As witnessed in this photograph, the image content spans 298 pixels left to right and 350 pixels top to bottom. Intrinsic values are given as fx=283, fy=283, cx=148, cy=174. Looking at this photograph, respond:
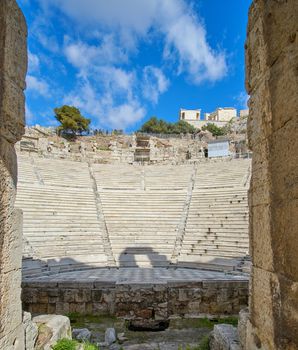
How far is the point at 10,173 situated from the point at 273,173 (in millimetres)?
2457

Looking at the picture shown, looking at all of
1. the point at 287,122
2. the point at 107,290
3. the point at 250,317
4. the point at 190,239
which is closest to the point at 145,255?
the point at 190,239

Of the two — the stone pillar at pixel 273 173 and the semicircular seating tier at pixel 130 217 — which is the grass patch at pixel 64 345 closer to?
the stone pillar at pixel 273 173

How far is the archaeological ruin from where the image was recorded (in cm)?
230

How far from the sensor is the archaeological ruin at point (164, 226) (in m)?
2.30

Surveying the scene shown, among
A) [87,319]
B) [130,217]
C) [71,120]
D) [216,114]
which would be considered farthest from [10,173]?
[216,114]

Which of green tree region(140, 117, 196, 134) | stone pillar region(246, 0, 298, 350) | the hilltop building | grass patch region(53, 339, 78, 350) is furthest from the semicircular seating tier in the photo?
the hilltop building

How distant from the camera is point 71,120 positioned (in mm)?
35656

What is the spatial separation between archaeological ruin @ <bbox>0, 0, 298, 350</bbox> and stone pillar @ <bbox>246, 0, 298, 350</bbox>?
1 cm

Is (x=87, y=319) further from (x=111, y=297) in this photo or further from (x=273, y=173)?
(x=273, y=173)

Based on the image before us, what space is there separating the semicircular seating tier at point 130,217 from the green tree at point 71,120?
17.5 metres

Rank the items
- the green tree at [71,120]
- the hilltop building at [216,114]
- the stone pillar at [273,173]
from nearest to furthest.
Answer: the stone pillar at [273,173] → the green tree at [71,120] → the hilltop building at [216,114]

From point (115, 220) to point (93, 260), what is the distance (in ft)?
9.93

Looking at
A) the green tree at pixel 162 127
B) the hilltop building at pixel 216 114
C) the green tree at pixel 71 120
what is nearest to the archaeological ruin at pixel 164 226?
the green tree at pixel 71 120

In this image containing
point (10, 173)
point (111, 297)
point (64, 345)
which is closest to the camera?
point (10, 173)
